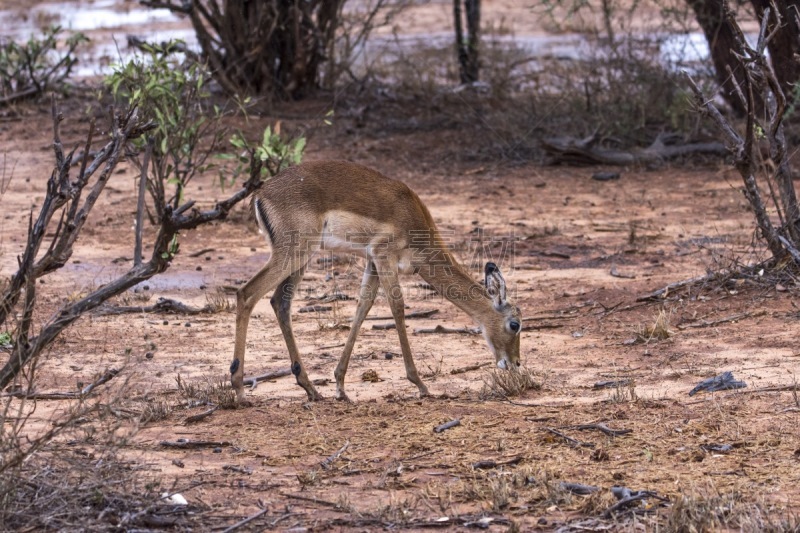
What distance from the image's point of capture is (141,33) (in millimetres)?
23109

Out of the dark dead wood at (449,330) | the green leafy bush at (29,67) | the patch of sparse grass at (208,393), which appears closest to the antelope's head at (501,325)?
the dark dead wood at (449,330)

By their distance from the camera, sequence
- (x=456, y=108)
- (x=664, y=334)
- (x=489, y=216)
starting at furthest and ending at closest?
(x=456, y=108) < (x=489, y=216) < (x=664, y=334)

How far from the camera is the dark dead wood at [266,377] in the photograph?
6840mm

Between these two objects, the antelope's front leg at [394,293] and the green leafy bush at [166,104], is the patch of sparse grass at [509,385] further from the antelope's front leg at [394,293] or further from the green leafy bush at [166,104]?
the green leafy bush at [166,104]

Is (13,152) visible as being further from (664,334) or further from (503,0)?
(503,0)

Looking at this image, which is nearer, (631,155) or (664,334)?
(664,334)

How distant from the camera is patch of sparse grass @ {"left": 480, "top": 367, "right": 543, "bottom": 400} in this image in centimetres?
645

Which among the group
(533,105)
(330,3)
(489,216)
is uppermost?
(330,3)

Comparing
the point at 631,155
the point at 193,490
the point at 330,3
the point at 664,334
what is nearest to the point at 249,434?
the point at 193,490

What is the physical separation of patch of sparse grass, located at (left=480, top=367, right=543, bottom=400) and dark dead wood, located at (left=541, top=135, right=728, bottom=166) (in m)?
7.67

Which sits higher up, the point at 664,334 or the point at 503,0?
the point at 503,0

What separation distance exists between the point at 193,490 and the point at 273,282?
1.94 meters

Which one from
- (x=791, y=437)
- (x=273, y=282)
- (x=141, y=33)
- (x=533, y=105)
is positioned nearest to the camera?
(x=791, y=437)

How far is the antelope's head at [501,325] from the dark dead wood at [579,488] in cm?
224
